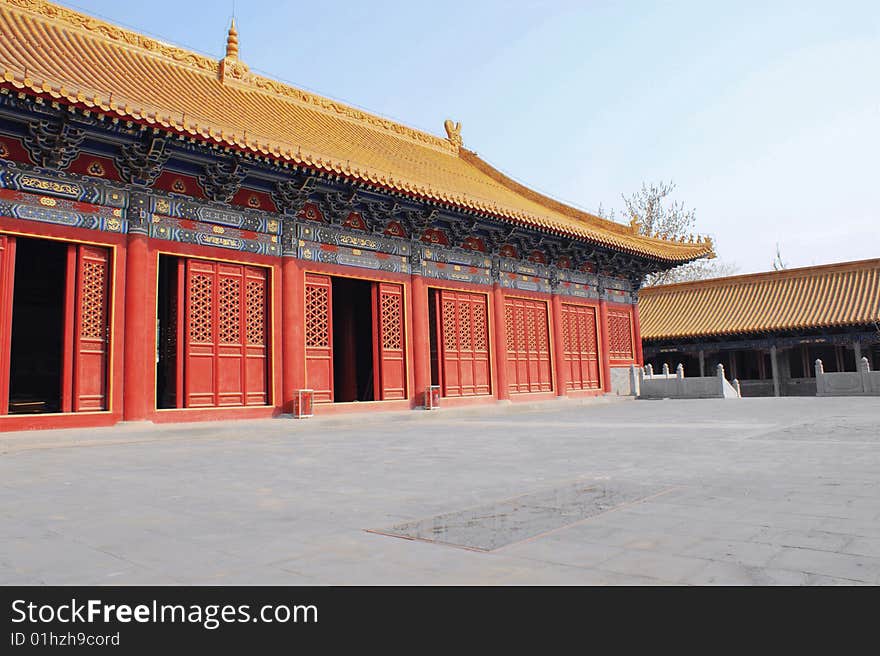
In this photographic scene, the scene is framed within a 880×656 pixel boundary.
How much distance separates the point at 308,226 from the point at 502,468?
8244 mm

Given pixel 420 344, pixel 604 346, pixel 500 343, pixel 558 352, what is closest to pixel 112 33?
pixel 420 344

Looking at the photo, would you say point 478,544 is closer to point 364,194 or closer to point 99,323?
point 99,323

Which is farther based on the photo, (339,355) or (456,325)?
(339,355)

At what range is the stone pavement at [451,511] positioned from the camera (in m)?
2.44

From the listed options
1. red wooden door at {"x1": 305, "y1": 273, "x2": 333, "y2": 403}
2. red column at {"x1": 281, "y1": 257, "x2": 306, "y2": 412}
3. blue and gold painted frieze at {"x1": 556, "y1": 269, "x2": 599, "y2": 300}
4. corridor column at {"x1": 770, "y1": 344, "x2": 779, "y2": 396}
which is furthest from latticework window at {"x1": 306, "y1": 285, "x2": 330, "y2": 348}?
corridor column at {"x1": 770, "y1": 344, "x2": 779, "y2": 396}

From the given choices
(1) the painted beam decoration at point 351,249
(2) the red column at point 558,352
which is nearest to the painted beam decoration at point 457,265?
(1) the painted beam decoration at point 351,249

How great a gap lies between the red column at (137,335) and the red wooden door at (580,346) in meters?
11.3

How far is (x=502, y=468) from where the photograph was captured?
5.46 m

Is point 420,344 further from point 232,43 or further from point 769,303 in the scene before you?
point 769,303

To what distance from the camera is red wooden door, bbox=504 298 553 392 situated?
16672 millimetres

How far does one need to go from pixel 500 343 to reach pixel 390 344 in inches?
135

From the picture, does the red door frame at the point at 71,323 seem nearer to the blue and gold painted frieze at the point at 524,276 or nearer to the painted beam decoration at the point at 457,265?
the painted beam decoration at the point at 457,265
